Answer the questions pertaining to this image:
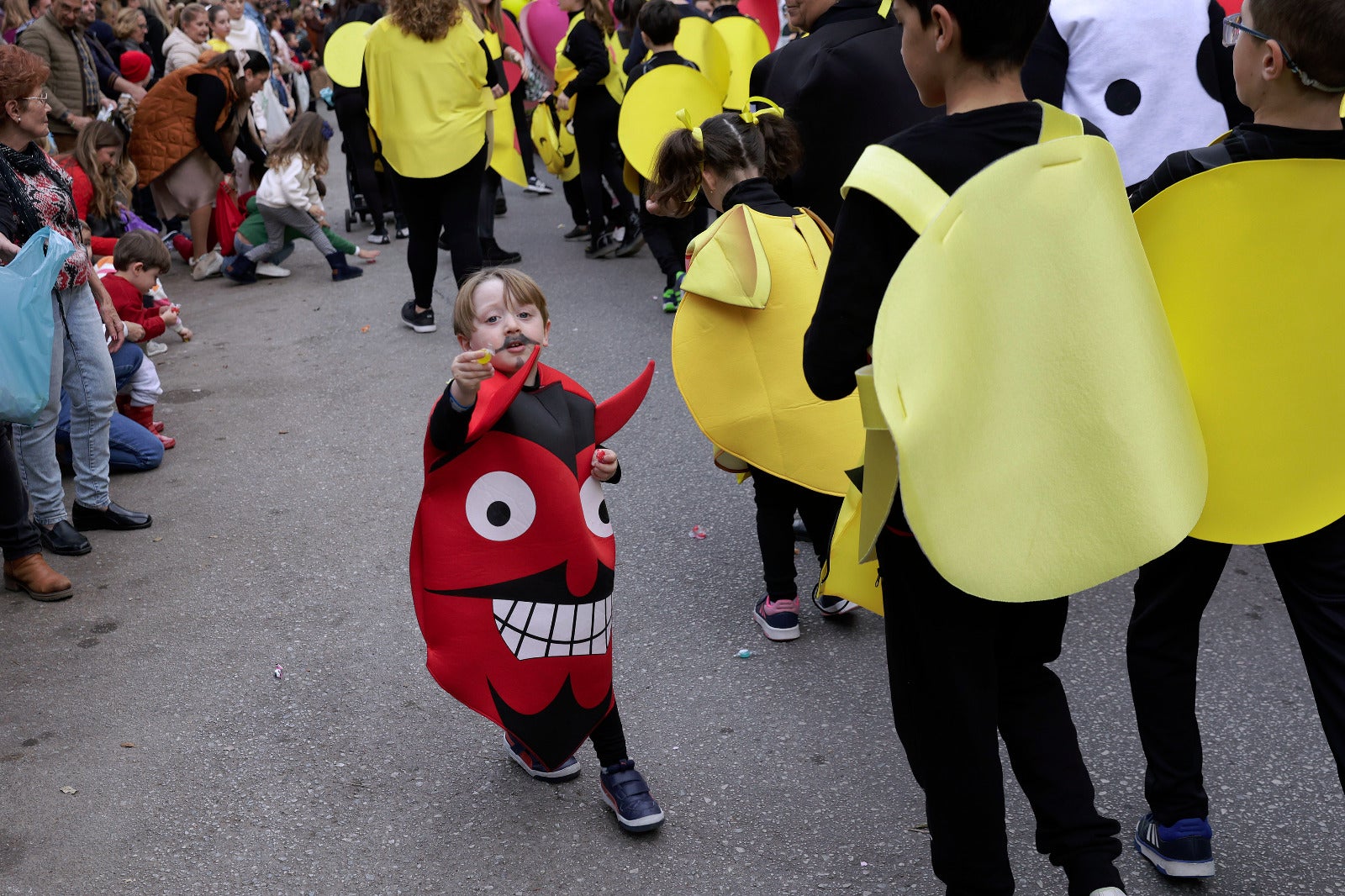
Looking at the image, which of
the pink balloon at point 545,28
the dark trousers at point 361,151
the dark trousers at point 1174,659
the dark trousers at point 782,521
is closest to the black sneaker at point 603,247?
the dark trousers at point 361,151

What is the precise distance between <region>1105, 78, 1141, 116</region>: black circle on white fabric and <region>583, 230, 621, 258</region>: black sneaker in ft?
19.0

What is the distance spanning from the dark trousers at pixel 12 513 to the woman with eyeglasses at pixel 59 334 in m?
0.16

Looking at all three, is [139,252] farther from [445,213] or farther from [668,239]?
[668,239]

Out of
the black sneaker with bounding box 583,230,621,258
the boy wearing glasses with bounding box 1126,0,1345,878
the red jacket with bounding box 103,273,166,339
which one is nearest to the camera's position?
the boy wearing glasses with bounding box 1126,0,1345,878

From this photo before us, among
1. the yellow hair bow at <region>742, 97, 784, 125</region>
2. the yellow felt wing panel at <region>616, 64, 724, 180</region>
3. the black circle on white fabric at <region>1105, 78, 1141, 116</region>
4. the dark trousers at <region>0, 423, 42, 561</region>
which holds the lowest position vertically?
the dark trousers at <region>0, 423, 42, 561</region>

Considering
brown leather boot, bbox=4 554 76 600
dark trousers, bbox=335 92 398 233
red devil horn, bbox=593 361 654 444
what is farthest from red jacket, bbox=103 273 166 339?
red devil horn, bbox=593 361 654 444

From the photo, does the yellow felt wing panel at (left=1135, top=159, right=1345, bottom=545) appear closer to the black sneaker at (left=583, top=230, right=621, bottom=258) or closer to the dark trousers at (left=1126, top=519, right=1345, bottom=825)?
→ the dark trousers at (left=1126, top=519, right=1345, bottom=825)

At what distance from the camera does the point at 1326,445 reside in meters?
2.24

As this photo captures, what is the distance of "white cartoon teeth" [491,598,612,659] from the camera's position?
112 inches

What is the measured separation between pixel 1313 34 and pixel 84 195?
536 centimetres

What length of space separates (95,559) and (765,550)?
8.43 feet

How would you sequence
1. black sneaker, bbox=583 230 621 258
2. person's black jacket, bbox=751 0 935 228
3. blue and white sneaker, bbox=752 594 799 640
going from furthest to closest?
black sneaker, bbox=583 230 621 258 < person's black jacket, bbox=751 0 935 228 < blue and white sneaker, bbox=752 594 799 640

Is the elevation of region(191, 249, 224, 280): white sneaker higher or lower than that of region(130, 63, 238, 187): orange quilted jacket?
lower

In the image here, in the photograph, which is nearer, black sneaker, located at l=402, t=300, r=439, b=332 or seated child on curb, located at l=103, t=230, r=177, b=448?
seated child on curb, located at l=103, t=230, r=177, b=448
